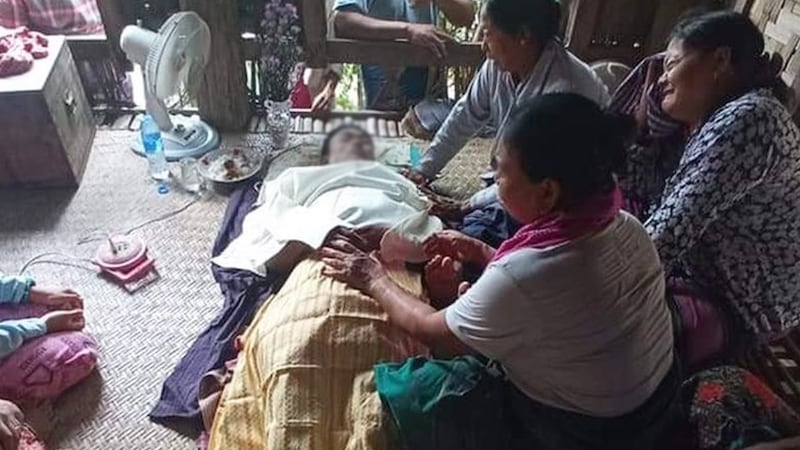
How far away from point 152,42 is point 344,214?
108 cm

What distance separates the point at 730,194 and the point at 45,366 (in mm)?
1525

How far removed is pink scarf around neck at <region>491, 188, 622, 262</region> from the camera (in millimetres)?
953

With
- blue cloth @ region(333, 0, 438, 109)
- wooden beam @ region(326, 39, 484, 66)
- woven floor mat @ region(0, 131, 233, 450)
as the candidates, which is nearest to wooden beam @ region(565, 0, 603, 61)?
wooden beam @ region(326, 39, 484, 66)

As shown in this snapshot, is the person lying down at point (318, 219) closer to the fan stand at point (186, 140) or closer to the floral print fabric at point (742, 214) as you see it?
the floral print fabric at point (742, 214)

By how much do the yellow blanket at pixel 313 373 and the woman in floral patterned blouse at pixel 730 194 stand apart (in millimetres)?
566

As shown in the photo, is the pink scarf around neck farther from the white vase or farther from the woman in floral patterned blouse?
the white vase

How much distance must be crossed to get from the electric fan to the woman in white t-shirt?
1269 millimetres

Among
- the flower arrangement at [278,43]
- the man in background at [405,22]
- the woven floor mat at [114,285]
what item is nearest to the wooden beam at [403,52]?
the man in background at [405,22]

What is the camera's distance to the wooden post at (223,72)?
7.59 feet

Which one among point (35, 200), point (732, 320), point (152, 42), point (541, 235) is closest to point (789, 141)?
point (732, 320)

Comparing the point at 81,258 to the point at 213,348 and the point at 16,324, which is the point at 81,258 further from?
the point at 213,348

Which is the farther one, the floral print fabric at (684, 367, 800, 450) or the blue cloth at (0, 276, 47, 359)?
the blue cloth at (0, 276, 47, 359)

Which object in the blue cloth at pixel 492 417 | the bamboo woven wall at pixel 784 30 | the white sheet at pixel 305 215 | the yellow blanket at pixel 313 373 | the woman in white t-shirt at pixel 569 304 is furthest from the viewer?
the bamboo woven wall at pixel 784 30

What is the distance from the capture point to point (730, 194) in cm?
129
